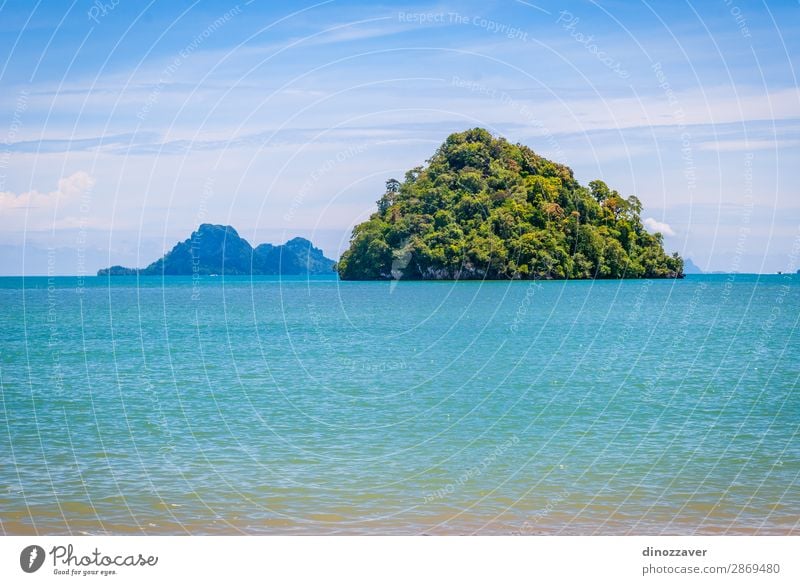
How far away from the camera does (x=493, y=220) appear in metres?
160

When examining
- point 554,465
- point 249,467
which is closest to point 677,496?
point 554,465

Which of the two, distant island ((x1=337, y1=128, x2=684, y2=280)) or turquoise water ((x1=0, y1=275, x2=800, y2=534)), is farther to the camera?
distant island ((x1=337, y1=128, x2=684, y2=280))

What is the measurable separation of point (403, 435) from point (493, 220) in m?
136

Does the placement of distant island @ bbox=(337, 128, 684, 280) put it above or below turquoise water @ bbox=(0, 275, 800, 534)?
above

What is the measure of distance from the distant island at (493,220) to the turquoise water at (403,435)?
101022 mm

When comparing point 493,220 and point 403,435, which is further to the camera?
point 493,220

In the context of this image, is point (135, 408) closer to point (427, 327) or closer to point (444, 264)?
point (427, 327)

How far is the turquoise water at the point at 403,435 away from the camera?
17531 mm

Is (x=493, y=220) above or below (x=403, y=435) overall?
above

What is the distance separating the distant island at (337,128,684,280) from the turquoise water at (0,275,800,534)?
101 meters

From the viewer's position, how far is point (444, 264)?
166 m

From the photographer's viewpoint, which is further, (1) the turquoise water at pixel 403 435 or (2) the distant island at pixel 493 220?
(2) the distant island at pixel 493 220

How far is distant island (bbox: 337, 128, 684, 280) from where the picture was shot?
161375 mm

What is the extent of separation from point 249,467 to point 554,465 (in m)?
7.02
